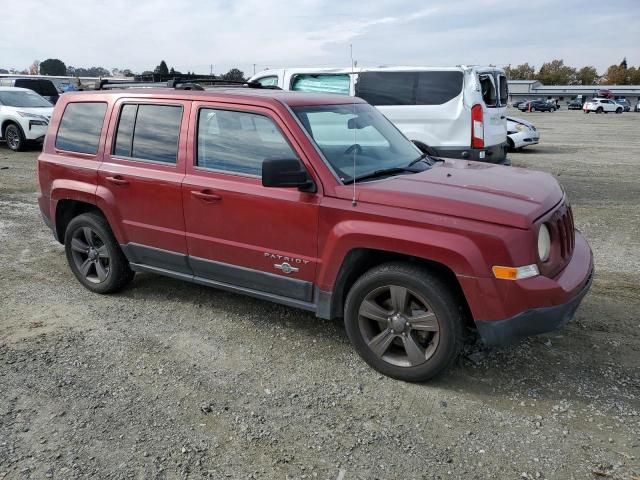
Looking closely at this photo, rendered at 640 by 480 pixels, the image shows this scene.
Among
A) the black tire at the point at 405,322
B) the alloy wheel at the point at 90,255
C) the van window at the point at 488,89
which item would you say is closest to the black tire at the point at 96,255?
the alloy wheel at the point at 90,255

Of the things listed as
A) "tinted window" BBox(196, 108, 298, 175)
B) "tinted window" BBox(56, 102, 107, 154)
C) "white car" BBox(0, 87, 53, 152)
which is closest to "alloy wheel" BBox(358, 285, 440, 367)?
"tinted window" BBox(196, 108, 298, 175)

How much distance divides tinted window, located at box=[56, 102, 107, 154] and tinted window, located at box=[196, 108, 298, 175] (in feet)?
3.93

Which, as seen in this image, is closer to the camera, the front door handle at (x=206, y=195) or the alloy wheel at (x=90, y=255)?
the front door handle at (x=206, y=195)

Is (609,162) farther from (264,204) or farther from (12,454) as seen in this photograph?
(12,454)

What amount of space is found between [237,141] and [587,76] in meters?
166

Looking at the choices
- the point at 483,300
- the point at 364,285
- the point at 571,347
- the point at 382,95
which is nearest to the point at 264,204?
the point at 364,285

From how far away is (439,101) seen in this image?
9367 mm

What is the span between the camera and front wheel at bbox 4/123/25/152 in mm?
15457

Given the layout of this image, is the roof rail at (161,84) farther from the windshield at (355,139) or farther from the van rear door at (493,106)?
the van rear door at (493,106)

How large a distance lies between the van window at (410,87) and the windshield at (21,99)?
10.9 meters

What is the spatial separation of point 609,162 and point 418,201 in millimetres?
13601

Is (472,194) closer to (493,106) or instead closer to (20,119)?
(493,106)

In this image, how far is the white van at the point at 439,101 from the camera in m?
9.20

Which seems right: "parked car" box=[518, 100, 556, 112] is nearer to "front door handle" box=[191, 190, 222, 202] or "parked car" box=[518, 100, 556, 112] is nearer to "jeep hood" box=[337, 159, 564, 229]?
"jeep hood" box=[337, 159, 564, 229]
